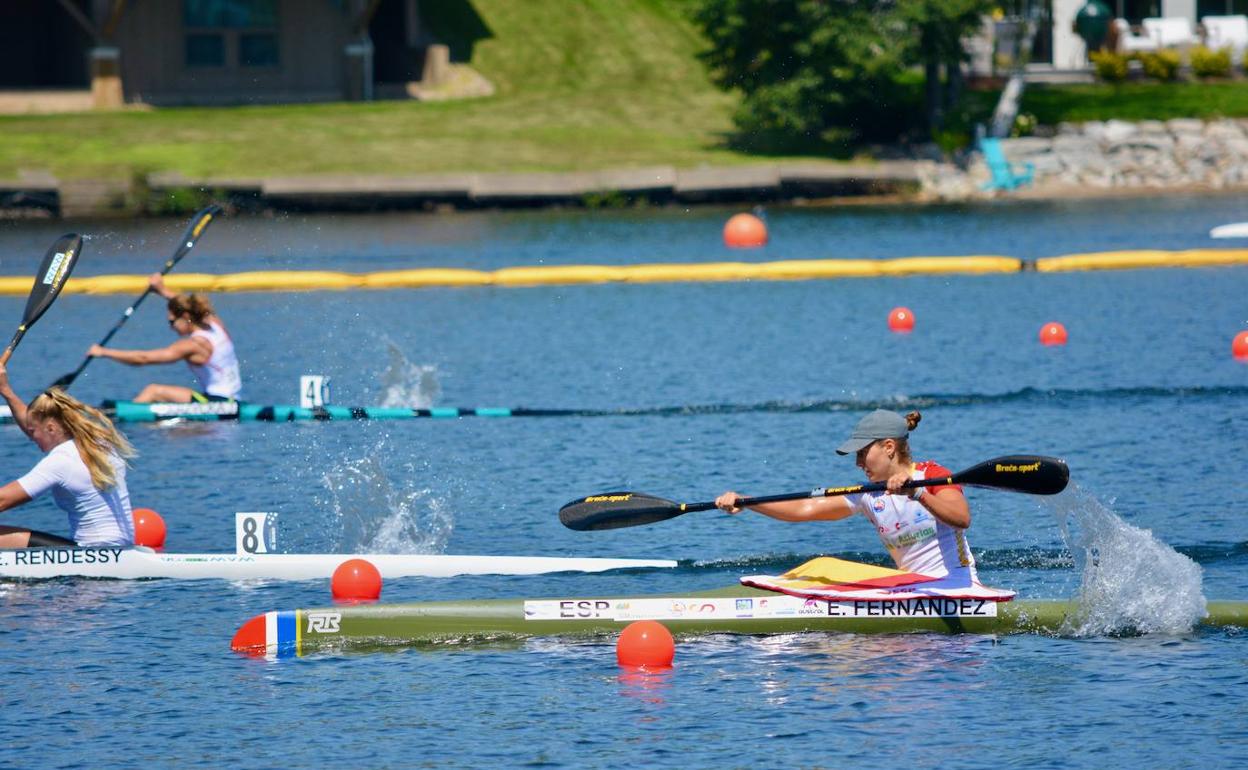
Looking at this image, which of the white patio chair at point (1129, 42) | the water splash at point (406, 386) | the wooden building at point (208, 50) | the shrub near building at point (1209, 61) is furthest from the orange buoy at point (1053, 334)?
the wooden building at point (208, 50)

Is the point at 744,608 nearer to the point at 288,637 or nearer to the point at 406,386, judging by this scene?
the point at 288,637

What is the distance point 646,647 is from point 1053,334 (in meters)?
14.9

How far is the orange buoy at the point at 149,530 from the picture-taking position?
1541 cm

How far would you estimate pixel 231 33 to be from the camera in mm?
50562

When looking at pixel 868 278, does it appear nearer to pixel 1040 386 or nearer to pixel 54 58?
pixel 1040 386

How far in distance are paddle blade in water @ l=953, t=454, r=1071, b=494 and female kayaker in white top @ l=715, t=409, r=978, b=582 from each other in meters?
0.30

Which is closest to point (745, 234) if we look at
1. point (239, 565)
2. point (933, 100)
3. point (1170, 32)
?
point (933, 100)

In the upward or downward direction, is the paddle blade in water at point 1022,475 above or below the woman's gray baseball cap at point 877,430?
below

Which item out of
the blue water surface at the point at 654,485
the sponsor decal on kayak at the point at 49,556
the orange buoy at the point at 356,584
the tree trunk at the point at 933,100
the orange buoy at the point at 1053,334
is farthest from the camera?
the tree trunk at the point at 933,100

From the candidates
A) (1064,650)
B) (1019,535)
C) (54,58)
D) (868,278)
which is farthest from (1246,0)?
(1064,650)

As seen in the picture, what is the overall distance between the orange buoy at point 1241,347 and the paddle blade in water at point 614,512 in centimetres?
1344

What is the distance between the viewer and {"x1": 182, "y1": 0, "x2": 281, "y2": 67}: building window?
50.1m

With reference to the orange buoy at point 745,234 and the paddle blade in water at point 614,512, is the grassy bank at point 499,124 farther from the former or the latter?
the paddle blade in water at point 614,512

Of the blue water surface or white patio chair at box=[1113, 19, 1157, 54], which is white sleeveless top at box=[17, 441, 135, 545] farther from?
white patio chair at box=[1113, 19, 1157, 54]
